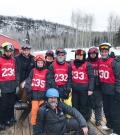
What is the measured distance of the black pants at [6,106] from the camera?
22.6 feet

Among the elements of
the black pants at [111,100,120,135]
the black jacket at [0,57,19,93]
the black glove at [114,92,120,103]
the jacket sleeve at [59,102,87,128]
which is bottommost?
the black pants at [111,100,120,135]

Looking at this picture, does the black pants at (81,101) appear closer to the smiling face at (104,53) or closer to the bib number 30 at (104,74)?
the bib number 30 at (104,74)

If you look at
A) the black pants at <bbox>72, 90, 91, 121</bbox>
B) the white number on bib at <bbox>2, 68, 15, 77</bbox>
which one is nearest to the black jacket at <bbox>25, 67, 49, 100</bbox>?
the white number on bib at <bbox>2, 68, 15, 77</bbox>

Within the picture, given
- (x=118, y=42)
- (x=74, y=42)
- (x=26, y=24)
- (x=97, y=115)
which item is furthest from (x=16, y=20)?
(x=97, y=115)

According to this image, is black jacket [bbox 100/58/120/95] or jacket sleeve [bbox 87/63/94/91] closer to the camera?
black jacket [bbox 100/58/120/95]

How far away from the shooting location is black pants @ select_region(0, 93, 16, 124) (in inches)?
271

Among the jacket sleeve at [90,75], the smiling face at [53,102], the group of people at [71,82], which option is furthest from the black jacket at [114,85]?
the smiling face at [53,102]

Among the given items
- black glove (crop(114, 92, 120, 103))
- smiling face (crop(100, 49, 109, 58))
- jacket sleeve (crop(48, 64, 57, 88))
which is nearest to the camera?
black glove (crop(114, 92, 120, 103))

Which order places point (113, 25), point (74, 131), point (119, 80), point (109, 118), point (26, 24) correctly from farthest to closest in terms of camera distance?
point (26, 24)
point (113, 25)
point (109, 118)
point (119, 80)
point (74, 131)

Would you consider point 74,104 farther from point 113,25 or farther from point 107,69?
point 113,25

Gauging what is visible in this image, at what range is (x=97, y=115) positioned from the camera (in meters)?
7.16

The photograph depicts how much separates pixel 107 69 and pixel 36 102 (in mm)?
1457

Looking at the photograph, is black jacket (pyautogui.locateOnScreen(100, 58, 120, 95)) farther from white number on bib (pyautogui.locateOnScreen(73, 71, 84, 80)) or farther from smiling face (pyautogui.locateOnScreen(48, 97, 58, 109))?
smiling face (pyautogui.locateOnScreen(48, 97, 58, 109))

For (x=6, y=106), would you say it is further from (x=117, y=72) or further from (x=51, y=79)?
(x=117, y=72)
